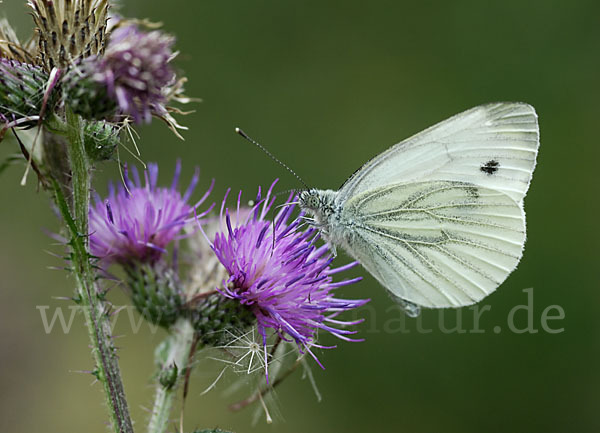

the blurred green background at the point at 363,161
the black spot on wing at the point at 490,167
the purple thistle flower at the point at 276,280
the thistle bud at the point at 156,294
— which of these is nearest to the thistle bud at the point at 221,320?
the purple thistle flower at the point at 276,280

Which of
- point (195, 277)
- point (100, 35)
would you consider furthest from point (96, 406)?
point (100, 35)

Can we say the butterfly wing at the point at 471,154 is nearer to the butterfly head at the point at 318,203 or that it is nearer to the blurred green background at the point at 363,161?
the butterfly head at the point at 318,203

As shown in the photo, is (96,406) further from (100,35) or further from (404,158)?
(100,35)

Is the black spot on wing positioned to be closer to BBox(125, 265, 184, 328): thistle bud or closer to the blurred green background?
BBox(125, 265, 184, 328): thistle bud

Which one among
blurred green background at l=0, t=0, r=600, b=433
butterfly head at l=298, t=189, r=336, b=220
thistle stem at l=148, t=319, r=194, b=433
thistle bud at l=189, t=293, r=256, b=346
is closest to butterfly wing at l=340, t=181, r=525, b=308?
butterfly head at l=298, t=189, r=336, b=220

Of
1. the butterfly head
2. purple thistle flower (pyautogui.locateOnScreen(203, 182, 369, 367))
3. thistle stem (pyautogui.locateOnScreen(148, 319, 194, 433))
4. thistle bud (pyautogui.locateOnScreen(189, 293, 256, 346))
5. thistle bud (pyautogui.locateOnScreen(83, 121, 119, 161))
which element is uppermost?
thistle bud (pyautogui.locateOnScreen(83, 121, 119, 161))

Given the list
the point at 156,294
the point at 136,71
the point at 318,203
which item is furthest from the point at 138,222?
the point at 136,71

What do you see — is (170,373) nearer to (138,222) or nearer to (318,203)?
(138,222)
